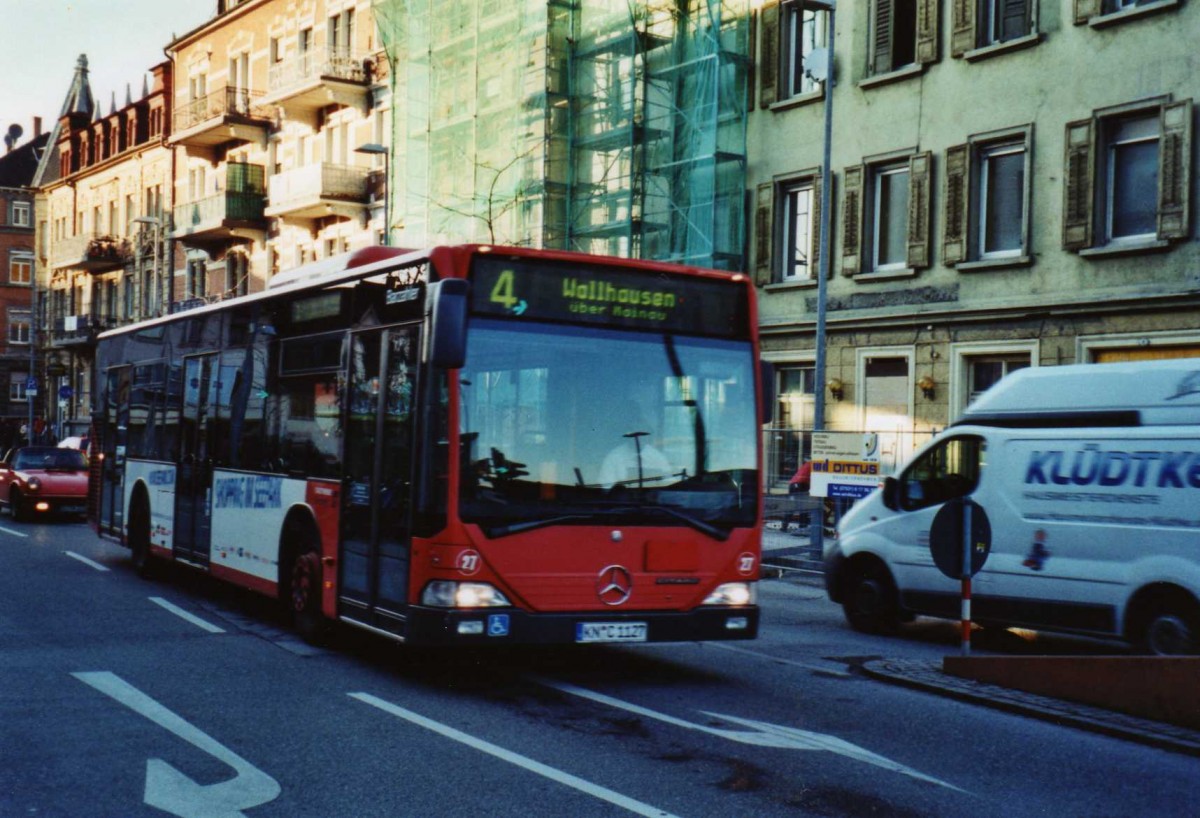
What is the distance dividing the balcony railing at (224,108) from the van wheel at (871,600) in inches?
1474

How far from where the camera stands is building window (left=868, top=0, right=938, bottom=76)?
25.3 metres

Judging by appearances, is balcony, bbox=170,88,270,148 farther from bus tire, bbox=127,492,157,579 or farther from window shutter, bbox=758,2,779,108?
bus tire, bbox=127,492,157,579

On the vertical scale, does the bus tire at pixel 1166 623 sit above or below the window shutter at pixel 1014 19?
below

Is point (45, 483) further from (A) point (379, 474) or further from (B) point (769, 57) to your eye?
(A) point (379, 474)

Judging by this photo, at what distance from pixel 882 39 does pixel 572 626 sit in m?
19.0

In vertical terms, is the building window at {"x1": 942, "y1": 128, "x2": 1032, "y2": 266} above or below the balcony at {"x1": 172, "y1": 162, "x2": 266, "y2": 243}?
below

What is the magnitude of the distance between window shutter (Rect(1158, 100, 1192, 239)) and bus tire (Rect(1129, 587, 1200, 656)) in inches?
426

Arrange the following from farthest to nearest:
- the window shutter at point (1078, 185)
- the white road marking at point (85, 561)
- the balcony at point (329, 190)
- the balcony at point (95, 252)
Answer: the balcony at point (95, 252)
the balcony at point (329, 190)
the window shutter at point (1078, 185)
the white road marking at point (85, 561)

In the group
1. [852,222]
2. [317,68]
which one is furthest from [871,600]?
[317,68]

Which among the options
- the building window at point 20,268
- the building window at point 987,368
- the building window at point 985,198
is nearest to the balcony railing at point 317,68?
the building window at point 985,198

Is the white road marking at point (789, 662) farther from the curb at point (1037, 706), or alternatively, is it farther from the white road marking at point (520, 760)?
the white road marking at point (520, 760)

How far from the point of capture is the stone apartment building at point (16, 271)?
8250cm

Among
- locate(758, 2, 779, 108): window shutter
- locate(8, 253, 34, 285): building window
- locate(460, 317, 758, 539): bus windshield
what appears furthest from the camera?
locate(8, 253, 34, 285): building window

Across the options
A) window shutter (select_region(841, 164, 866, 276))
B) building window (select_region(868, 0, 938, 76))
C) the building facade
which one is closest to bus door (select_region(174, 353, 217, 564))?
window shutter (select_region(841, 164, 866, 276))
